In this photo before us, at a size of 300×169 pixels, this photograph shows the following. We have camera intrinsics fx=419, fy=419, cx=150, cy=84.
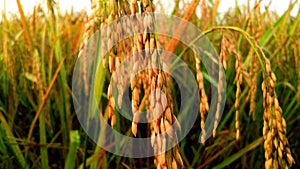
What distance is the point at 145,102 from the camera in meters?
1.02

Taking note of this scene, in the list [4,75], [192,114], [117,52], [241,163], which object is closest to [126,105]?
[192,114]

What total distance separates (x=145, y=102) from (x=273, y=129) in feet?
1.37

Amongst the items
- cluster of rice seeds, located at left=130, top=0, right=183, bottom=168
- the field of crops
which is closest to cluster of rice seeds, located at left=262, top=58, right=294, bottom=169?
the field of crops

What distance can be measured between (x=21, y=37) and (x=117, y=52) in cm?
148

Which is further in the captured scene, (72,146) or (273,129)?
(72,146)

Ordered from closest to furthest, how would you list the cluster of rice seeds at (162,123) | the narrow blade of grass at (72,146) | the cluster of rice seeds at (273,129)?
the cluster of rice seeds at (162,123) → the cluster of rice seeds at (273,129) → the narrow blade of grass at (72,146)

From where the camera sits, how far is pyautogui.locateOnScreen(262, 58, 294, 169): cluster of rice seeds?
0.66 meters

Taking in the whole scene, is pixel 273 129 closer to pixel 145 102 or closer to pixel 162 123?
pixel 162 123

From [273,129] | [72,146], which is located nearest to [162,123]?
[273,129]

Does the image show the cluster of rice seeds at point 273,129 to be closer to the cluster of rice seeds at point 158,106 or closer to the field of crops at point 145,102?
the field of crops at point 145,102

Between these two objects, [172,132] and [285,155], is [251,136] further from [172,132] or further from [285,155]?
[172,132]

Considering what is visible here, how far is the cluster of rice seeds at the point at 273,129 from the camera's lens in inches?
25.9

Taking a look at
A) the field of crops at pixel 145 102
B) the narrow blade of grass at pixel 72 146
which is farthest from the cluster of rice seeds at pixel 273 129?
the narrow blade of grass at pixel 72 146

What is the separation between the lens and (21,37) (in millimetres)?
1927
